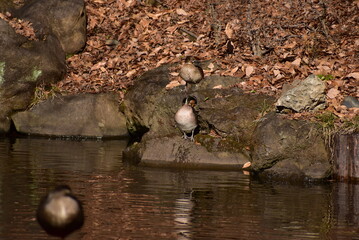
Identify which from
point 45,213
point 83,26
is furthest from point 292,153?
point 83,26

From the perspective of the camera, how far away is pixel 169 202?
9.85 metres

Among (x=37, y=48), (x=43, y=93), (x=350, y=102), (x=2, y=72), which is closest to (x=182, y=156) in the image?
(x=350, y=102)

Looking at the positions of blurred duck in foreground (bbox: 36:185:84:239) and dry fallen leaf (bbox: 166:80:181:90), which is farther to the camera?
dry fallen leaf (bbox: 166:80:181:90)

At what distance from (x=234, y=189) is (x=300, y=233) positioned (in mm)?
2750

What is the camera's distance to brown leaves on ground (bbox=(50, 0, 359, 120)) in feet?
47.8

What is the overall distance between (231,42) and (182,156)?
4.69 meters

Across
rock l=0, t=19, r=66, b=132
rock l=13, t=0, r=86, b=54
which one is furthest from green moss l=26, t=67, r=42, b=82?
rock l=13, t=0, r=86, b=54

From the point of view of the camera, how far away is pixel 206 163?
12.5 m

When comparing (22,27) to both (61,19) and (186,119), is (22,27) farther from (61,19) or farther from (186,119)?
(186,119)

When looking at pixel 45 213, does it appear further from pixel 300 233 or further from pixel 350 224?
pixel 350 224

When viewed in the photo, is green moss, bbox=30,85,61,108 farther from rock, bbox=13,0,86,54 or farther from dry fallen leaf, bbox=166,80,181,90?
dry fallen leaf, bbox=166,80,181,90

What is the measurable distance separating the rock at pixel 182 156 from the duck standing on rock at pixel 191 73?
63.9 inches

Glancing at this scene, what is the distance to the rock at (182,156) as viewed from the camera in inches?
492

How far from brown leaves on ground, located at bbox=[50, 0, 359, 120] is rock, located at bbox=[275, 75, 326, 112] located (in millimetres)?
483
